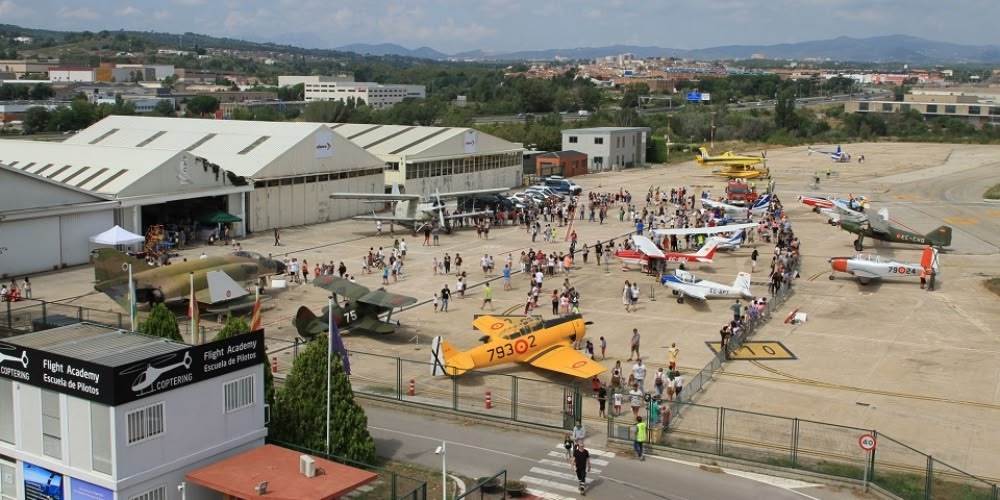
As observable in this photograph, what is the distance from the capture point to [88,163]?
5262 centimetres

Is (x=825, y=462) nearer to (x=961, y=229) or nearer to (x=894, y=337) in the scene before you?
(x=894, y=337)

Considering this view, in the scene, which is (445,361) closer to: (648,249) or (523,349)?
(523,349)

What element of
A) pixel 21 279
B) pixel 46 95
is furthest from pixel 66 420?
pixel 46 95

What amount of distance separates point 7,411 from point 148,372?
338 cm

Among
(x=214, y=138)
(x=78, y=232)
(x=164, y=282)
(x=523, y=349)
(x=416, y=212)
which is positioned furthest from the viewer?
(x=214, y=138)

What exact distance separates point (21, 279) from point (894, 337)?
36144 mm

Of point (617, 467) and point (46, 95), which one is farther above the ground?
point (46, 95)

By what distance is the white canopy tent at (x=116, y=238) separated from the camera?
142ft

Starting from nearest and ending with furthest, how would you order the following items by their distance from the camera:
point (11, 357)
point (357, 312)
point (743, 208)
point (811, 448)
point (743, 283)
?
point (11, 357)
point (811, 448)
point (357, 312)
point (743, 283)
point (743, 208)

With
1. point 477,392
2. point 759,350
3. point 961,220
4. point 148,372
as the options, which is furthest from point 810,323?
point 961,220

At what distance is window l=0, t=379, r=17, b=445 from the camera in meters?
17.9

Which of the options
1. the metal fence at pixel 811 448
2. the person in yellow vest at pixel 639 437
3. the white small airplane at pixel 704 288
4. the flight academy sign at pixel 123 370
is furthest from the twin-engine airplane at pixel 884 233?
the flight academy sign at pixel 123 370

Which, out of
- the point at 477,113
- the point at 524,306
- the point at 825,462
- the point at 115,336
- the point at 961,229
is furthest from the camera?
the point at 477,113

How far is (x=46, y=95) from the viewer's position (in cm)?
19150
